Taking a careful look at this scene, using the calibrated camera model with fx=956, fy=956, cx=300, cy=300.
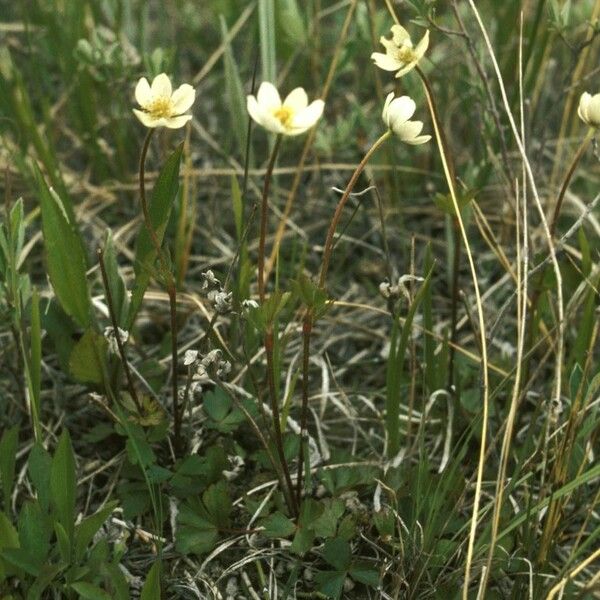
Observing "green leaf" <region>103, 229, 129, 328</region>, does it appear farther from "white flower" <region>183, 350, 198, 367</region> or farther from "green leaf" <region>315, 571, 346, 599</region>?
"green leaf" <region>315, 571, 346, 599</region>

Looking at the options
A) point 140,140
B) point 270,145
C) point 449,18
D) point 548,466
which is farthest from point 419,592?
point 449,18

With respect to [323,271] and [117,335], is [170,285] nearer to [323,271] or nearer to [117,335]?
[117,335]

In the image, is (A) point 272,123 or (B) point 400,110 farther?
(B) point 400,110

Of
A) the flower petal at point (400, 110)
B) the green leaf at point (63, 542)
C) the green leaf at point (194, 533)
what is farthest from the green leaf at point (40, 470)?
the flower petal at point (400, 110)

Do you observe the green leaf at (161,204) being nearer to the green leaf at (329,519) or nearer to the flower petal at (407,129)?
the flower petal at (407,129)

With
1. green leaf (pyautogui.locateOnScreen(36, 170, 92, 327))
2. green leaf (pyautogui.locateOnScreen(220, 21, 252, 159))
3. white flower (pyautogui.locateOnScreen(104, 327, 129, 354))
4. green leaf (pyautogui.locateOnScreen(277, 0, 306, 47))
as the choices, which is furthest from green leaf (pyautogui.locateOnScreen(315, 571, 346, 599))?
green leaf (pyautogui.locateOnScreen(277, 0, 306, 47))

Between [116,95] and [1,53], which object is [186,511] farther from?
[1,53]

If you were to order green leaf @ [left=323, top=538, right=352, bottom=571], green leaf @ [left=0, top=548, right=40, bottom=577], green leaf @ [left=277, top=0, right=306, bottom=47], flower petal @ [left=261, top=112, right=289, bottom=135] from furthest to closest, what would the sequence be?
green leaf @ [left=277, top=0, right=306, bottom=47], green leaf @ [left=323, top=538, right=352, bottom=571], green leaf @ [left=0, top=548, right=40, bottom=577], flower petal @ [left=261, top=112, right=289, bottom=135]

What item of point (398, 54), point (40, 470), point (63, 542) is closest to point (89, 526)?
point (63, 542)
